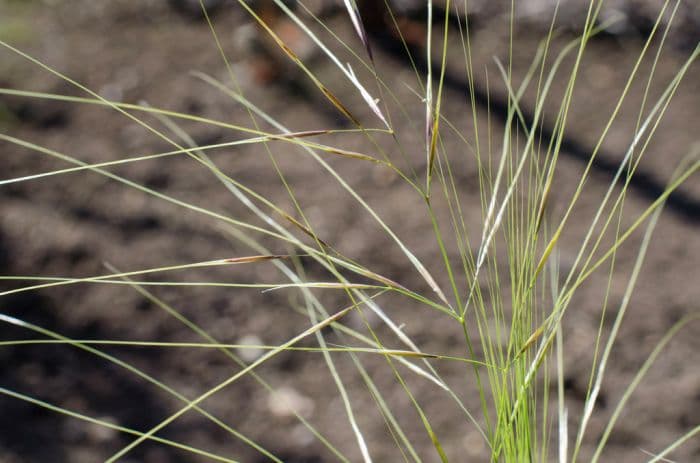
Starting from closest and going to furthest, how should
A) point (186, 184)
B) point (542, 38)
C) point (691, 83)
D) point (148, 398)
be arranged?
point (148, 398) < point (186, 184) < point (691, 83) < point (542, 38)

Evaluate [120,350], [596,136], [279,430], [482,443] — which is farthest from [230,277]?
[596,136]

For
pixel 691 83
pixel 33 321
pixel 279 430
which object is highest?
pixel 691 83

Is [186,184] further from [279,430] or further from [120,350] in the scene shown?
[279,430]

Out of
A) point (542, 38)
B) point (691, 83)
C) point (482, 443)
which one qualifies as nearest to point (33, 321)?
point (482, 443)

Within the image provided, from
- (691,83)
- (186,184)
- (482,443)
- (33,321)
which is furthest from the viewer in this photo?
(691,83)

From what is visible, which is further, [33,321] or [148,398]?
[33,321]

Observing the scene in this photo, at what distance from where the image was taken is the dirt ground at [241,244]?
2180 mm

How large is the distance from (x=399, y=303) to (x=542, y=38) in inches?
56.8

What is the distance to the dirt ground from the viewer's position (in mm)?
2180

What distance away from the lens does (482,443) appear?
2.12 meters

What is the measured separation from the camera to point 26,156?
10.0ft

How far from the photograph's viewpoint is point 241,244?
8.86ft

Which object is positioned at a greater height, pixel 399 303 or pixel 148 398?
pixel 399 303

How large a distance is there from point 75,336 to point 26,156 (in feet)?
3.14
